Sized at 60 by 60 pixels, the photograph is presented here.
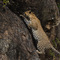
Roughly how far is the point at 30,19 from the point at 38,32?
3.28 feet

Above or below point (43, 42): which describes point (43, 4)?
above

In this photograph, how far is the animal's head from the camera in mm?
5849

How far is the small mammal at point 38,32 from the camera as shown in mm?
5562

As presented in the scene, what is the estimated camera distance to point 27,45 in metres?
4.75

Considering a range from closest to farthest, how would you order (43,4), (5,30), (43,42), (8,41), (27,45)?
(8,41) < (5,30) < (27,45) < (43,42) < (43,4)

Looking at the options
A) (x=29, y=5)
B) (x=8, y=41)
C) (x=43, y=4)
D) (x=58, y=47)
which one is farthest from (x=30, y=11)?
(x=58, y=47)

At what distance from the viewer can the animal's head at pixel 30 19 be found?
230 inches

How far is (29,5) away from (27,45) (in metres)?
2.59

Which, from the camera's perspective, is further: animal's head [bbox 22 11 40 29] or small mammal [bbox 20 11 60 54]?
animal's head [bbox 22 11 40 29]

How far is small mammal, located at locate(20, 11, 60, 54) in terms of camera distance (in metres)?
5.56

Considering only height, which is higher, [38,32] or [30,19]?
[30,19]

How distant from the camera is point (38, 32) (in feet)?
18.9

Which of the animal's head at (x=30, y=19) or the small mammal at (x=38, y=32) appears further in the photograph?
the animal's head at (x=30, y=19)

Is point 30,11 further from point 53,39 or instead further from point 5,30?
point 53,39
